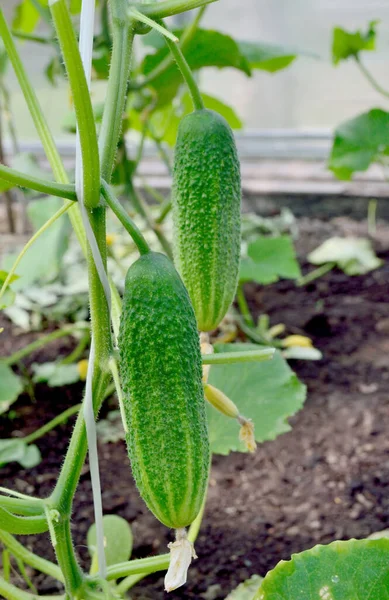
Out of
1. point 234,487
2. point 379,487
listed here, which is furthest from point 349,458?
point 234,487

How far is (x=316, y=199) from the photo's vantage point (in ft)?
10.7

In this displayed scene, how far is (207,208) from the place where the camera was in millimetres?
841

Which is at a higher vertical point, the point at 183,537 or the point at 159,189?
the point at 183,537

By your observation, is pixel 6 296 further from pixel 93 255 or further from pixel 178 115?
pixel 178 115

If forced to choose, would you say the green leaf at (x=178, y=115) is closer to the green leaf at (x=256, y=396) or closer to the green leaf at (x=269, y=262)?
the green leaf at (x=269, y=262)

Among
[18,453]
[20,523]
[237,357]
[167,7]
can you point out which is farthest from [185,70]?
[18,453]

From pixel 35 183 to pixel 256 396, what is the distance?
2.28ft

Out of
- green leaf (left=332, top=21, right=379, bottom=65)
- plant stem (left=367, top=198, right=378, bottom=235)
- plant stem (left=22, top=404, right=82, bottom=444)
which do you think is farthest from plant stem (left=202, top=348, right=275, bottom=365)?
plant stem (left=367, top=198, right=378, bottom=235)

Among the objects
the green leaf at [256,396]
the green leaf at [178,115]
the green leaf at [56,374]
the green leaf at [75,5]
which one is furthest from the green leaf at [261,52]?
the green leaf at [56,374]

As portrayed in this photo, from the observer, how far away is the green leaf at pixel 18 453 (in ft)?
4.49

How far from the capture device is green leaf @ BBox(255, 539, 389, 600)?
78 centimetres

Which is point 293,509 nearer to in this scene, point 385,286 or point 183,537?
point 183,537

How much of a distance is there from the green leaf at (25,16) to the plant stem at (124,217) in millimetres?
1673

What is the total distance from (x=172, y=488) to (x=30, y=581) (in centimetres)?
68
